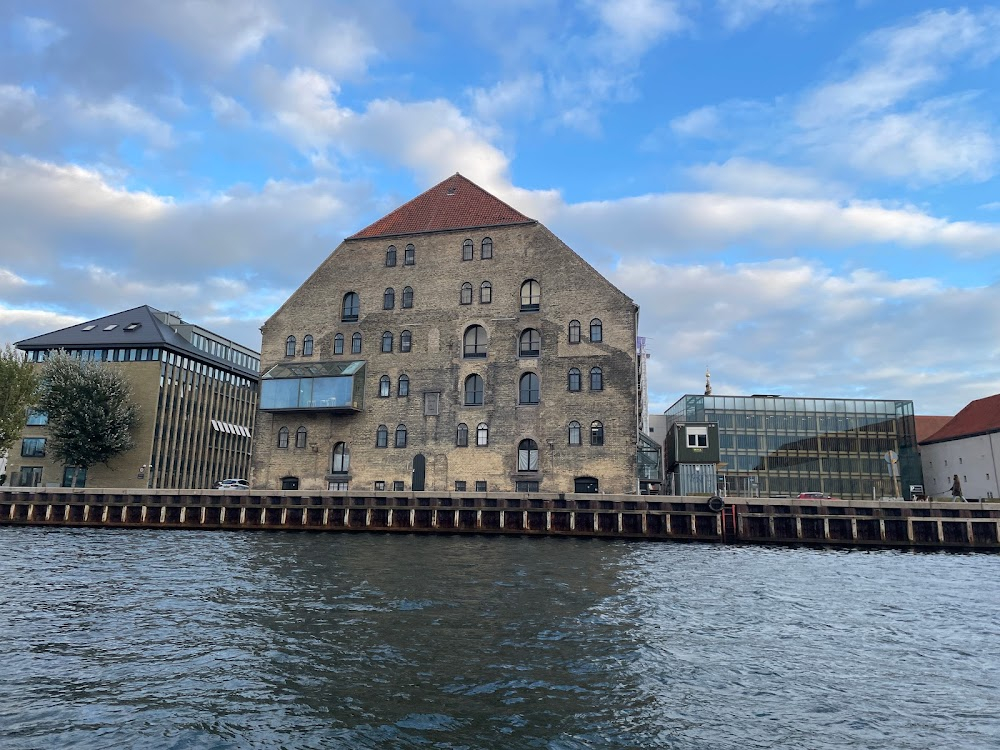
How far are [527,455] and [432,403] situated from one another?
26.7ft

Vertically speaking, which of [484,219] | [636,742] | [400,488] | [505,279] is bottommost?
[636,742]

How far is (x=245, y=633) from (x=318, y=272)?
4658 cm

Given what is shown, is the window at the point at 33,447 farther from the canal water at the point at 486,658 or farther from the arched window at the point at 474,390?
the canal water at the point at 486,658

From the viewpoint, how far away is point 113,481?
61.0m

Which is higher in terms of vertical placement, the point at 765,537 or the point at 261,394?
the point at 261,394

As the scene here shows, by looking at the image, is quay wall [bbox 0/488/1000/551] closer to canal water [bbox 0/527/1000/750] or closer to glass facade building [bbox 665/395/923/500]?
canal water [bbox 0/527/1000/750]

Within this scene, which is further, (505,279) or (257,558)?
(505,279)

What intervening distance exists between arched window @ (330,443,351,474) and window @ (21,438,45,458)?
1173 inches

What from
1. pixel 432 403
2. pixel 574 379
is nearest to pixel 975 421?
pixel 574 379

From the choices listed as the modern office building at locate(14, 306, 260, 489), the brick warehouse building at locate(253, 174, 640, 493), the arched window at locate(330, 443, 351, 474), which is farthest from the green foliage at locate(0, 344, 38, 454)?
the arched window at locate(330, 443, 351, 474)

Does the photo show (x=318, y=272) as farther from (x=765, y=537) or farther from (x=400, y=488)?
(x=765, y=537)

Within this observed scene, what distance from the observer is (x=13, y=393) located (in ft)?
172

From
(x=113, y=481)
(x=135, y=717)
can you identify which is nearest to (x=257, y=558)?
(x=135, y=717)

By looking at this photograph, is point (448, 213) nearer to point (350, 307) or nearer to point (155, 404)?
point (350, 307)
